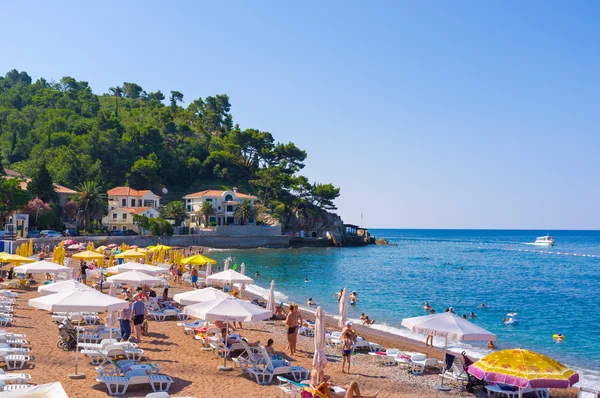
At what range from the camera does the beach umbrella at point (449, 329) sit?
12977 millimetres

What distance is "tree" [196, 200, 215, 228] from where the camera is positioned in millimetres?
79750

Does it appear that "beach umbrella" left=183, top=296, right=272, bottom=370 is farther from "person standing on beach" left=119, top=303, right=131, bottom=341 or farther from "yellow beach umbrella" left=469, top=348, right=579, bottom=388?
"yellow beach umbrella" left=469, top=348, right=579, bottom=388

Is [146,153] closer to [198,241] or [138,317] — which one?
[198,241]

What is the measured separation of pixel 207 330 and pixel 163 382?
480 cm

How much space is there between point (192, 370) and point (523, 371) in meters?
7.42

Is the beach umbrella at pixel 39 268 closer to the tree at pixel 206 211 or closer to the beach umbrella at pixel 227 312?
the beach umbrella at pixel 227 312

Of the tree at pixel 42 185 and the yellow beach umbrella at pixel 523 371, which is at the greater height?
the tree at pixel 42 185

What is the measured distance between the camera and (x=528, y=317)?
3025cm

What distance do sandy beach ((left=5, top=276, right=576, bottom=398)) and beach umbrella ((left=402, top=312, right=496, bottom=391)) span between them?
134 centimetres

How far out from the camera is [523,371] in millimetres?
11008

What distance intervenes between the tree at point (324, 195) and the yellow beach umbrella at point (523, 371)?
283 ft

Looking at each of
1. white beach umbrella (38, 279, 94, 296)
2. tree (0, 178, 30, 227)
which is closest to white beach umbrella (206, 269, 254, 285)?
white beach umbrella (38, 279, 94, 296)

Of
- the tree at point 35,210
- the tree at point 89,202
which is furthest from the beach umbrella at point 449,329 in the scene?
the tree at point 89,202

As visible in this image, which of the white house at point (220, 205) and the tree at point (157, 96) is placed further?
the tree at point (157, 96)
